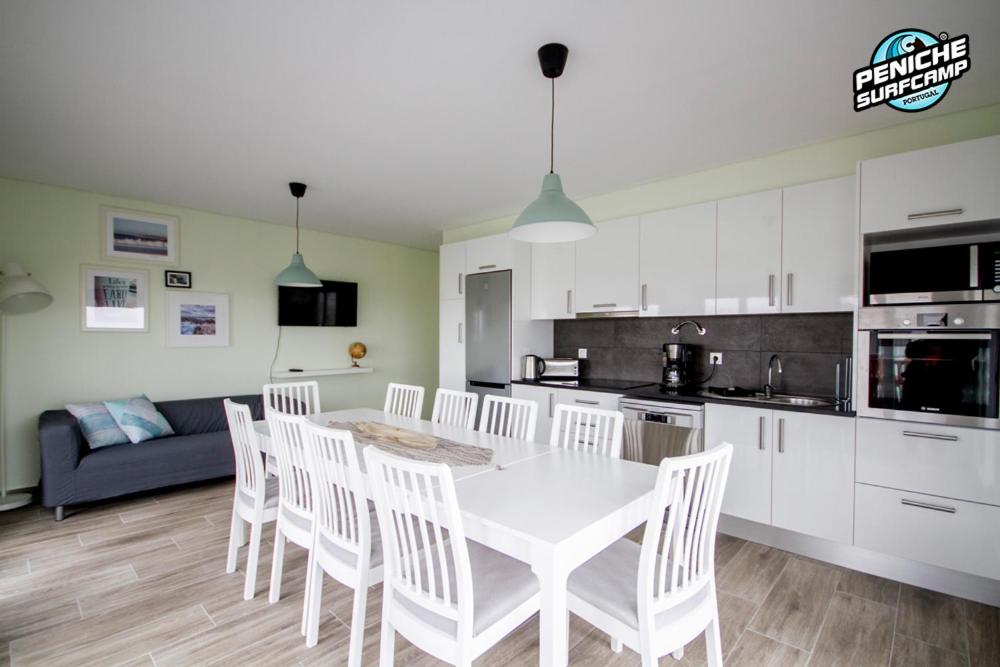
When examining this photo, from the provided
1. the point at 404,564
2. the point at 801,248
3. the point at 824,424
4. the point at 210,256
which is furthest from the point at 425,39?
the point at 210,256

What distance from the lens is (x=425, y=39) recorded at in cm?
185

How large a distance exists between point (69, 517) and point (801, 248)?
17.1 feet

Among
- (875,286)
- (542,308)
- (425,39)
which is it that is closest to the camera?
(425,39)


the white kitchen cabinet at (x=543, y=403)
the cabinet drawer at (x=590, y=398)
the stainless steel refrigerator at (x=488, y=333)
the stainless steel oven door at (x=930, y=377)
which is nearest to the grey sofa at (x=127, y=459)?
the stainless steel refrigerator at (x=488, y=333)

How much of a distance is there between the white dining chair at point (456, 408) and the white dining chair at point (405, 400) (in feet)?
0.52

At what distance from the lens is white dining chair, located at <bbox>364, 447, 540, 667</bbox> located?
1.33 metres

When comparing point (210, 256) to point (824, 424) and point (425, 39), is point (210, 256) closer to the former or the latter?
point (425, 39)

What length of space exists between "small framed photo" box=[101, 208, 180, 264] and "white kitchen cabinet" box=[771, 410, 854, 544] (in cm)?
502

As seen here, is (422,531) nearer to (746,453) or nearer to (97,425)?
(746,453)

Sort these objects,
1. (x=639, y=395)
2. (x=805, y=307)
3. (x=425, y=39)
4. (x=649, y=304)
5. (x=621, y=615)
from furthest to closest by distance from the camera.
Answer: (x=649, y=304) < (x=639, y=395) < (x=805, y=307) < (x=425, y=39) < (x=621, y=615)

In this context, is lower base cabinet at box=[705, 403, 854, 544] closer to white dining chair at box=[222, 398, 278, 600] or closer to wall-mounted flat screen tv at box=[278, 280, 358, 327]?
white dining chair at box=[222, 398, 278, 600]

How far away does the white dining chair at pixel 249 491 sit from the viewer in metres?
2.28

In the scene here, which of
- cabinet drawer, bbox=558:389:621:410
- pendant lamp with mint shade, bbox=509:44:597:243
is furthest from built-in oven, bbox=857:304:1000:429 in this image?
pendant lamp with mint shade, bbox=509:44:597:243

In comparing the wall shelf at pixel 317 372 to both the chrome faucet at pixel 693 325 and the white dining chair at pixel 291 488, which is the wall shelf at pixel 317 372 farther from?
the chrome faucet at pixel 693 325
